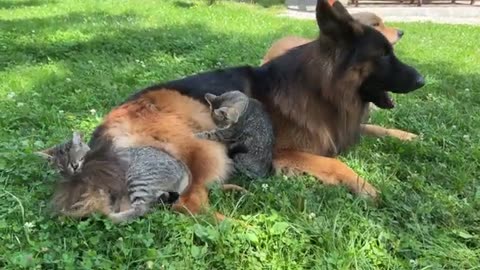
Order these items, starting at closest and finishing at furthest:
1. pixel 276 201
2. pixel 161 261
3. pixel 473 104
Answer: pixel 161 261 < pixel 276 201 < pixel 473 104

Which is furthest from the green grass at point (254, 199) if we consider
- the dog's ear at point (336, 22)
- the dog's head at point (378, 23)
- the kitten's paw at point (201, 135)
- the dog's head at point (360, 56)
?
the dog's ear at point (336, 22)

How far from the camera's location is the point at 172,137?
12.4ft

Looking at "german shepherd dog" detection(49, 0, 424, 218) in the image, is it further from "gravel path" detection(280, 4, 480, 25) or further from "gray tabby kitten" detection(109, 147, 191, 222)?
"gravel path" detection(280, 4, 480, 25)

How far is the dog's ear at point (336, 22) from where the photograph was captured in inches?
161

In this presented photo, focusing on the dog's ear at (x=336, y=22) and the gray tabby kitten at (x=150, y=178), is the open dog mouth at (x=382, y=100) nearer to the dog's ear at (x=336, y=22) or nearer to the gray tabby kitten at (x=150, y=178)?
the dog's ear at (x=336, y=22)

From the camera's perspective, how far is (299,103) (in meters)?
4.42

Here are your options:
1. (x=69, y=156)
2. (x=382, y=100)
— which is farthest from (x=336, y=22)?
(x=69, y=156)

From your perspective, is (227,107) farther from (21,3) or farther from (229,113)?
(21,3)

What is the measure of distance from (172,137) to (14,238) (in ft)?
3.96

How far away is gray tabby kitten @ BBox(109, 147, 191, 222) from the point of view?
3365mm

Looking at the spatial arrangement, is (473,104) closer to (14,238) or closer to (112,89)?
(112,89)

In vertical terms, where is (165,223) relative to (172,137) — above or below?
below

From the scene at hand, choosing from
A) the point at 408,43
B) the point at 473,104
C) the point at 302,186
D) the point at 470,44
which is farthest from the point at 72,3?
the point at 302,186

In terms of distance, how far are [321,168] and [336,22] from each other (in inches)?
43.9
